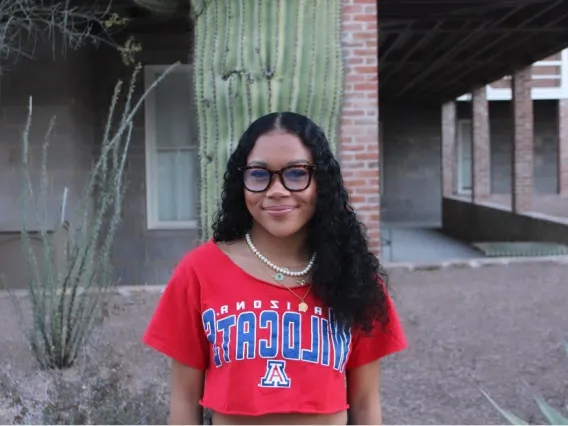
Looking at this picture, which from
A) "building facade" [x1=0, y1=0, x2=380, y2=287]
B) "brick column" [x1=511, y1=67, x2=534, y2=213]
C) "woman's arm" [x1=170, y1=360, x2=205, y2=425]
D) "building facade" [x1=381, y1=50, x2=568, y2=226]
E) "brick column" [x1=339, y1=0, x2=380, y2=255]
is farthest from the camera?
"building facade" [x1=381, y1=50, x2=568, y2=226]

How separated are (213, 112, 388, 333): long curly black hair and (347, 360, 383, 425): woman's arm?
150 millimetres

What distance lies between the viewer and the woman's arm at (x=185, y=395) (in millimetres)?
1843

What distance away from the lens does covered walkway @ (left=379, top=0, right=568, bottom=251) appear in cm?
993

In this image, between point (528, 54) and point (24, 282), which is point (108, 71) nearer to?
point (24, 282)

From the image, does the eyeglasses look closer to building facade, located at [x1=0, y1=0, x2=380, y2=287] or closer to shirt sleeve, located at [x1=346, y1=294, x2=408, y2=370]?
shirt sleeve, located at [x1=346, y1=294, x2=408, y2=370]

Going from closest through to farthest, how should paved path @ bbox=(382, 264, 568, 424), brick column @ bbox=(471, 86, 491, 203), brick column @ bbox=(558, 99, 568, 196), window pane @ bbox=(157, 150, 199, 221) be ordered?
paved path @ bbox=(382, 264, 568, 424) < window pane @ bbox=(157, 150, 199, 221) < brick column @ bbox=(471, 86, 491, 203) < brick column @ bbox=(558, 99, 568, 196)

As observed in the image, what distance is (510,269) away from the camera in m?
7.70

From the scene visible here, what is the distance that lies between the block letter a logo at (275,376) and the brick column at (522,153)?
1241 cm

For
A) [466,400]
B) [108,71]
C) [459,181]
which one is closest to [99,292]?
[466,400]

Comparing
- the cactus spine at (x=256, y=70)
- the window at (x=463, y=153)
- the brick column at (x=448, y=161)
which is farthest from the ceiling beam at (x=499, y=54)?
the cactus spine at (x=256, y=70)

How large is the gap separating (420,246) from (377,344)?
12583 millimetres

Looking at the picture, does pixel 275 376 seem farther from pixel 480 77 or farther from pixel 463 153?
pixel 463 153

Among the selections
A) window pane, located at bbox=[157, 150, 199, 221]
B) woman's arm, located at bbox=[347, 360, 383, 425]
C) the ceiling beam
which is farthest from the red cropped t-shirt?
the ceiling beam

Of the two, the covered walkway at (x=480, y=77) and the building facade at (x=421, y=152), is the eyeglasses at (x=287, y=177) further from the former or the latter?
the building facade at (x=421, y=152)
